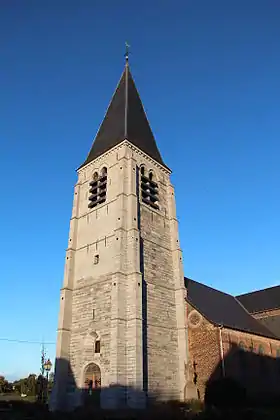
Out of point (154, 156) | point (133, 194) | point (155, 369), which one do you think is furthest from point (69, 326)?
point (154, 156)

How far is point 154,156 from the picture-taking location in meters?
28.3

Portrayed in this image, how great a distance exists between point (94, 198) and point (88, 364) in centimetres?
1152

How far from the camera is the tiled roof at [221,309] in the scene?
23.6m

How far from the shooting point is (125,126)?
27.1 meters

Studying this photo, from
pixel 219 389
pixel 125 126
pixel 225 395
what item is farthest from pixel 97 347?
pixel 125 126

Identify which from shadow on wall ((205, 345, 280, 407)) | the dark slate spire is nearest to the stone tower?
the dark slate spire

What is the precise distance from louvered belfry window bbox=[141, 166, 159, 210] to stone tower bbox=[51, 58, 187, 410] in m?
0.08

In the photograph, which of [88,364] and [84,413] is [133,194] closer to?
[88,364]

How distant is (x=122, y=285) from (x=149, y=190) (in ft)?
28.2

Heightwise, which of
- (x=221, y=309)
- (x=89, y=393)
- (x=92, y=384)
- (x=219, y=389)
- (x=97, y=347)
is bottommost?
(x=89, y=393)

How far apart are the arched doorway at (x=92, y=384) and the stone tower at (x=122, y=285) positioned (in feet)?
0.17

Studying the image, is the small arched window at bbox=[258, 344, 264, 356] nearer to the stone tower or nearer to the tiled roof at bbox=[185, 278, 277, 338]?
the tiled roof at bbox=[185, 278, 277, 338]

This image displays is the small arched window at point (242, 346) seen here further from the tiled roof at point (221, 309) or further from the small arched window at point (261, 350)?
the small arched window at point (261, 350)

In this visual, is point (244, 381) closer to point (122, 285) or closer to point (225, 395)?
point (225, 395)
